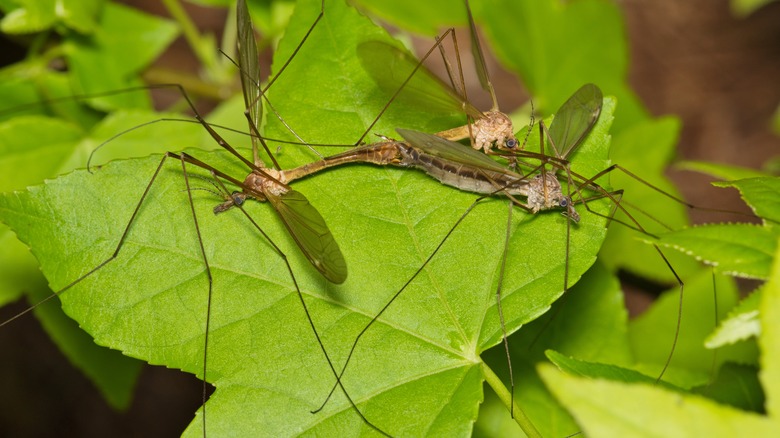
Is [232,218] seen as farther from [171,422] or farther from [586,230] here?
[171,422]

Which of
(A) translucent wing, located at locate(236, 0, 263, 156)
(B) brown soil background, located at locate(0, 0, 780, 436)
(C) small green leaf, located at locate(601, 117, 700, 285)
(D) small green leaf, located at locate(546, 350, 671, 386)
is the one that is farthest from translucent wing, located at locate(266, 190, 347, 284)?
(B) brown soil background, located at locate(0, 0, 780, 436)

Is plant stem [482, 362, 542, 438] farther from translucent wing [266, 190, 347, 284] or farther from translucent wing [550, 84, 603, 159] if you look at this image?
translucent wing [550, 84, 603, 159]

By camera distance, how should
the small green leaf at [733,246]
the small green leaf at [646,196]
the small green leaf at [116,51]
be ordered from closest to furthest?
the small green leaf at [733,246] → the small green leaf at [116,51] → the small green leaf at [646,196]

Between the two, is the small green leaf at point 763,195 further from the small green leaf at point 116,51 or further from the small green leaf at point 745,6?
the small green leaf at point 745,6

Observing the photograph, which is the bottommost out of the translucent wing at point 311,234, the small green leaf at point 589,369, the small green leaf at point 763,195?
the translucent wing at point 311,234

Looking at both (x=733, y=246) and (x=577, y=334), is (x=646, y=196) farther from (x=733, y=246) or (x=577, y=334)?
(x=733, y=246)

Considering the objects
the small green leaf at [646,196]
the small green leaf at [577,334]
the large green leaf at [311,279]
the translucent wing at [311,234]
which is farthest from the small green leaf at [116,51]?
the small green leaf at [646,196]

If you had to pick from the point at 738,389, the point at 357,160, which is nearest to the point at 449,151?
the point at 357,160
